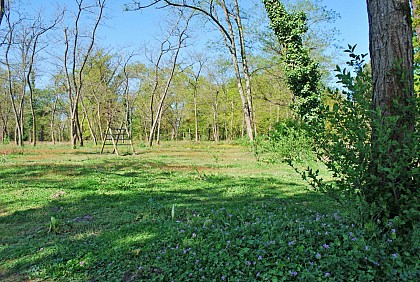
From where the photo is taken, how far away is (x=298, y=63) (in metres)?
13.6

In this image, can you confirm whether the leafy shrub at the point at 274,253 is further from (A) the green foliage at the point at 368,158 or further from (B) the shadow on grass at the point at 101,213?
(B) the shadow on grass at the point at 101,213

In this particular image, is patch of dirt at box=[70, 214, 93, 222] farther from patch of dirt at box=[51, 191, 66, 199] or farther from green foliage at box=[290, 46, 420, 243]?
green foliage at box=[290, 46, 420, 243]

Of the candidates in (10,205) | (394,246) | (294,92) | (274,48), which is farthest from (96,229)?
(274,48)

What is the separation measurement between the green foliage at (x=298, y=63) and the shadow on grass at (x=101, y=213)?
6.50m

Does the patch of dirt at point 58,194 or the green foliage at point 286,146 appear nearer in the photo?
the patch of dirt at point 58,194

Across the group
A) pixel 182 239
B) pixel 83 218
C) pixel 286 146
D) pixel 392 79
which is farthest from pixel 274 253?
pixel 286 146

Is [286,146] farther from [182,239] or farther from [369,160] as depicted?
[369,160]

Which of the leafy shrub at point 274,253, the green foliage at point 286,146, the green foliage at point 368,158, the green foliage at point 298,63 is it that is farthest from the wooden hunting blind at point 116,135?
the green foliage at point 368,158

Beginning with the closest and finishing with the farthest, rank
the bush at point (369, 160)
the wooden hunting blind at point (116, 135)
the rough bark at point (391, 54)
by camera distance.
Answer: the bush at point (369, 160) < the rough bark at point (391, 54) < the wooden hunting blind at point (116, 135)

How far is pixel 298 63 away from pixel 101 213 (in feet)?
36.4

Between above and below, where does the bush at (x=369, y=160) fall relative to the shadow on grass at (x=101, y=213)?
above

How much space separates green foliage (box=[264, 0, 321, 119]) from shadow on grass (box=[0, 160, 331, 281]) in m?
6.50

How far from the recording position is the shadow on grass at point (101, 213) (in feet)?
10.6

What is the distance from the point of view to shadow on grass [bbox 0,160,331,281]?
323cm
